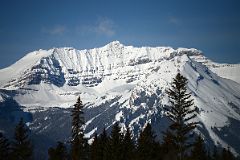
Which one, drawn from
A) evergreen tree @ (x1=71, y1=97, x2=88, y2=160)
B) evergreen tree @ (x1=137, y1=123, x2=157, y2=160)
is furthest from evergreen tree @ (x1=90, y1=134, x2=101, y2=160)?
evergreen tree @ (x1=137, y1=123, x2=157, y2=160)

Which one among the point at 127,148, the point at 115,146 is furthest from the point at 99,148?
the point at 115,146

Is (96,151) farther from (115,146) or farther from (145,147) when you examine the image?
(145,147)

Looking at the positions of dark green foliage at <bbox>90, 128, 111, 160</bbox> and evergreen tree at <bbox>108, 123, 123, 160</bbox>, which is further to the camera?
dark green foliage at <bbox>90, 128, 111, 160</bbox>

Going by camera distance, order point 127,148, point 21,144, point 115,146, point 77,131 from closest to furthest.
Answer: point 77,131 → point 21,144 → point 115,146 → point 127,148

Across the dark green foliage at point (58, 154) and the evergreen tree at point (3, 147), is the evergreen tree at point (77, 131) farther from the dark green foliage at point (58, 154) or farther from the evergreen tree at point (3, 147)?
the dark green foliage at point (58, 154)

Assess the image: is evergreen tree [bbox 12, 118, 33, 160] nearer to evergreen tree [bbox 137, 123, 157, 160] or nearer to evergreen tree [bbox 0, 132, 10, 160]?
evergreen tree [bbox 0, 132, 10, 160]

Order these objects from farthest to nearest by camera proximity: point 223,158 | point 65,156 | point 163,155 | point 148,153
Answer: point 223,158 < point 65,156 < point 163,155 < point 148,153

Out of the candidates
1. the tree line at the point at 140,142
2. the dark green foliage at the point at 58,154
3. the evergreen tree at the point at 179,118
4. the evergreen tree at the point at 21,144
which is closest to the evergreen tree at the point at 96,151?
the tree line at the point at 140,142

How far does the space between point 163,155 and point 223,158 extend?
83.1ft

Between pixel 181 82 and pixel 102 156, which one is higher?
pixel 181 82

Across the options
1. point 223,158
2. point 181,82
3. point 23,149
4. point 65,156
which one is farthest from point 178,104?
point 223,158

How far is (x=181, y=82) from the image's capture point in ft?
208

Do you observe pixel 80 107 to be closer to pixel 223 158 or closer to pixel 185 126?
pixel 185 126

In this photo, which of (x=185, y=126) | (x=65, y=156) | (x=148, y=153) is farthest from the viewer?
(x=65, y=156)
